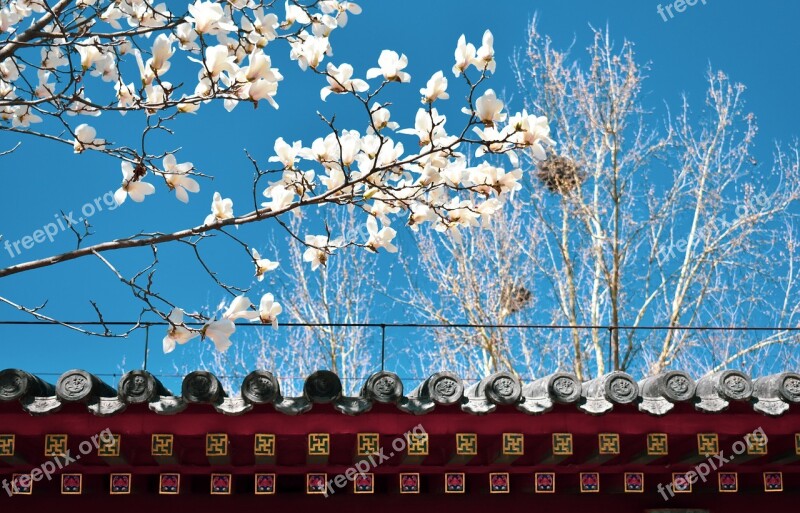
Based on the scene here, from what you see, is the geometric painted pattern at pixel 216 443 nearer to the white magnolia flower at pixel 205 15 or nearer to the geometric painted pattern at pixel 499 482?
the geometric painted pattern at pixel 499 482

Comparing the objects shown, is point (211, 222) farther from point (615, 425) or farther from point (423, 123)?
point (615, 425)

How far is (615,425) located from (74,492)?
2809 millimetres

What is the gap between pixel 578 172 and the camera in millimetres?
14609

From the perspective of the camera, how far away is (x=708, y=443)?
4.62 m

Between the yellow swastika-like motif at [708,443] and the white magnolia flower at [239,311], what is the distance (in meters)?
2.37

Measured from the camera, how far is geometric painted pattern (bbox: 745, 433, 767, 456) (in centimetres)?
469

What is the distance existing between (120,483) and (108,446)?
0.48m

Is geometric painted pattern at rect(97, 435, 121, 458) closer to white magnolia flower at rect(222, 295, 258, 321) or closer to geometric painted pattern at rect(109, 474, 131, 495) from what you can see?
geometric painted pattern at rect(109, 474, 131, 495)

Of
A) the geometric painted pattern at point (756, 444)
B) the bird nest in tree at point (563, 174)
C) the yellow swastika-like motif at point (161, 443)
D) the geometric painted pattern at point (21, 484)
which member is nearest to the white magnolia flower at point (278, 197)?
the yellow swastika-like motif at point (161, 443)

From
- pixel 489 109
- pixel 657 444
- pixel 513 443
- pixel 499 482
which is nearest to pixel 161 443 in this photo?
pixel 513 443

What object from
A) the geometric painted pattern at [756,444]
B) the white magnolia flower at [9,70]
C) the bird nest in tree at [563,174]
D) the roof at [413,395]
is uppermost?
the bird nest in tree at [563,174]

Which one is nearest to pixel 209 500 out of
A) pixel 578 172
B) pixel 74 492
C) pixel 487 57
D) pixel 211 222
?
pixel 74 492

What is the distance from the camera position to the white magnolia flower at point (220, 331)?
144 inches

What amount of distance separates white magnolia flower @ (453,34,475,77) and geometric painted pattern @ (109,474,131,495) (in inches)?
111
